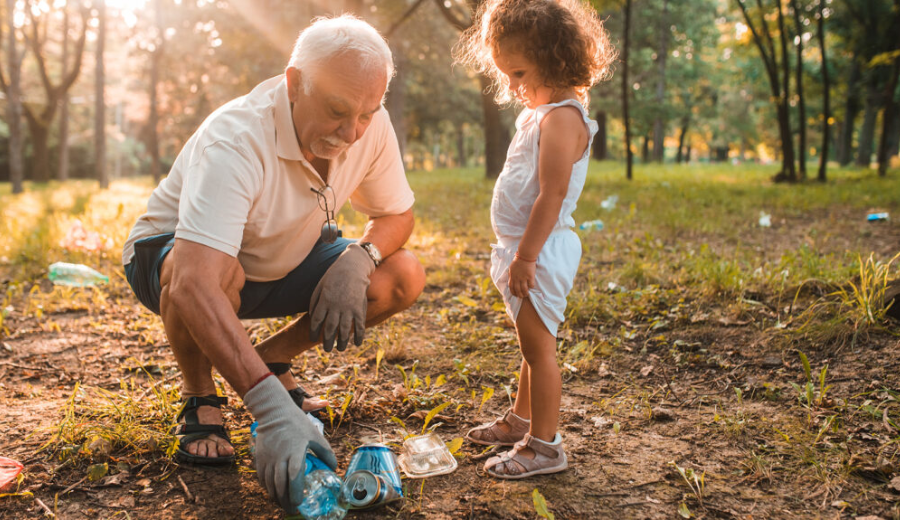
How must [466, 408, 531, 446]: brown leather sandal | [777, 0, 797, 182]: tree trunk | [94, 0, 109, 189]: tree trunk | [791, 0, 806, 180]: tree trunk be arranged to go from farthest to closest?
1. [94, 0, 109, 189]: tree trunk
2. [777, 0, 797, 182]: tree trunk
3. [791, 0, 806, 180]: tree trunk
4. [466, 408, 531, 446]: brown leather sandal

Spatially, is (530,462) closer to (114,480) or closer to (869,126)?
(114,480)

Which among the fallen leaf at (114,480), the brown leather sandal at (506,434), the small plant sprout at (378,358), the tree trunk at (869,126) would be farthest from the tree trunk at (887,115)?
the fallen leaf at (114,480)

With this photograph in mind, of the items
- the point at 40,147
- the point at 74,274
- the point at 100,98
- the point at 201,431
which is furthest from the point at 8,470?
the point at 40,147

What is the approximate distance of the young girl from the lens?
183 centimetres

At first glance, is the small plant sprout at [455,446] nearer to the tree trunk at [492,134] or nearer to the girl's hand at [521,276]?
the girl's hand at [521,276]

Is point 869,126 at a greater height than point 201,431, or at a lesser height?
greater

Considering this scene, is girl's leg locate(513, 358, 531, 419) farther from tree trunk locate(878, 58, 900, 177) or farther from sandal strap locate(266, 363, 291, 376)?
tree trunk locate(878, 58, 900, 177)

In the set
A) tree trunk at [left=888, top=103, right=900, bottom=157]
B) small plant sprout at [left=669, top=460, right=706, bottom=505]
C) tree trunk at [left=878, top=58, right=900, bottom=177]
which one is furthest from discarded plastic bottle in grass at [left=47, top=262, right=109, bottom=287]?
tree trunk at [left=888, top=103, right=900, bottom=157]

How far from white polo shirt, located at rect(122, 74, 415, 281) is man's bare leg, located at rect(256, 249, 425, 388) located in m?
0.23

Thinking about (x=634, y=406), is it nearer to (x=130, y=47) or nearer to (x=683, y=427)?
(x=683, y=427)

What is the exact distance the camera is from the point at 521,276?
1.87 metres

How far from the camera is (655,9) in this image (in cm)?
2056

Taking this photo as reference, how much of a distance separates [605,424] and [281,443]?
1216 mm

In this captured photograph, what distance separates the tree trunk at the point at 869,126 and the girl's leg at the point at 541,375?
1882 cm
